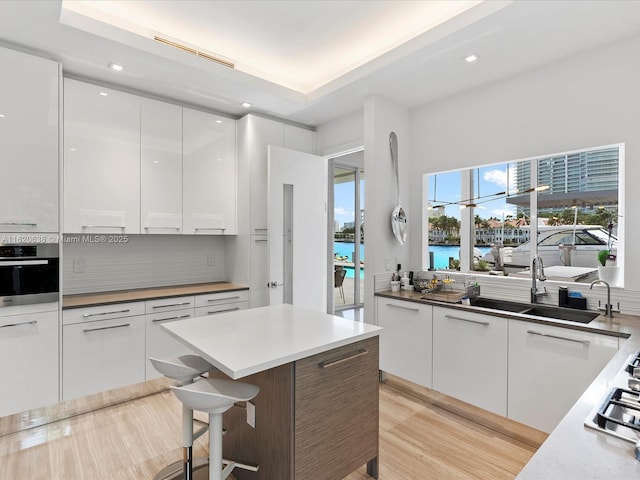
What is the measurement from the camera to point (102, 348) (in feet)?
8.93

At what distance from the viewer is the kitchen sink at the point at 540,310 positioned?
7.75 ft

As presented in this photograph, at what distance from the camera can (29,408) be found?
2.38 metres

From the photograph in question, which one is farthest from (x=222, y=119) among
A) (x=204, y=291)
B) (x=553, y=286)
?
(x=553, y=286)

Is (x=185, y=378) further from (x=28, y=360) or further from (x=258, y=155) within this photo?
(x=258, y=155)

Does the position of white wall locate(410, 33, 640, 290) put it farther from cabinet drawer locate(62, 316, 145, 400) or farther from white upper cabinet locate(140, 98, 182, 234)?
cabinet drawer locate(62, 316, 145, 400)

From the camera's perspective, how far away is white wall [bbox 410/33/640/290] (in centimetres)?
225

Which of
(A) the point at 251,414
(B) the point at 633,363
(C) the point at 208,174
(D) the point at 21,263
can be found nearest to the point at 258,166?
(C) the point at 208,174

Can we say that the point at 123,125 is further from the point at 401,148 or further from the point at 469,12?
the point at 469,12

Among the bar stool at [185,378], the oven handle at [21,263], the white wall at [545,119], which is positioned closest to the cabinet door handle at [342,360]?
the bar stool at [185,378]

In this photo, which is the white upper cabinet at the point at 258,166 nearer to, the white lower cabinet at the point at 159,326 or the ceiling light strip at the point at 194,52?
the ceiling light strip at the point at 194,52

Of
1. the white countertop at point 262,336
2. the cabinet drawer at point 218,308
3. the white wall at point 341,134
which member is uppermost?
the white wall at point 341,134

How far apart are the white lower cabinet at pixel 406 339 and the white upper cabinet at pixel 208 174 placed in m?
1.81

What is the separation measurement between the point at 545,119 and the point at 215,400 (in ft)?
9.57

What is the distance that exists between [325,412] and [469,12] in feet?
8.03
